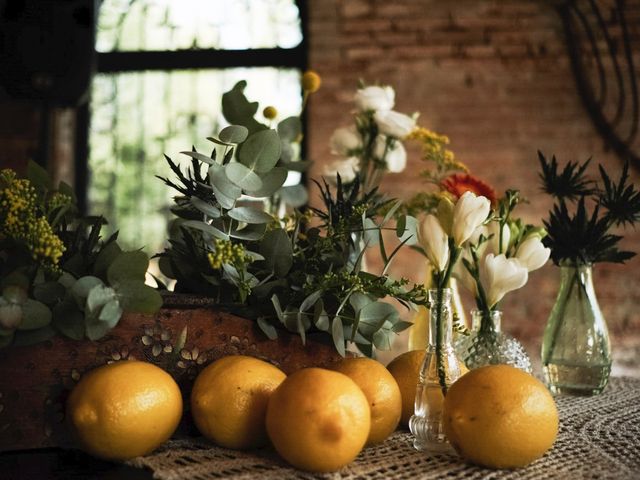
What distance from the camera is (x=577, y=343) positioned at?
0.95 meters

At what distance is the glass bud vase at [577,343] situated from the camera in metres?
0.95

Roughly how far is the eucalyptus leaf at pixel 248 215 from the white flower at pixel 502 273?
29cm

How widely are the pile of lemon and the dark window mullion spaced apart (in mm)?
2922

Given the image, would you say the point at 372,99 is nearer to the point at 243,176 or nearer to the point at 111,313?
the point at 243,176

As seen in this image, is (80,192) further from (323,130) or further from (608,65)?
(608,65)

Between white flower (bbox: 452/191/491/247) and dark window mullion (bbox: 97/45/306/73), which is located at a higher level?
dark window mullion (bbox: 97/45/306/73)

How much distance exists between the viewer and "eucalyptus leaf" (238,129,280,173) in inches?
28.2

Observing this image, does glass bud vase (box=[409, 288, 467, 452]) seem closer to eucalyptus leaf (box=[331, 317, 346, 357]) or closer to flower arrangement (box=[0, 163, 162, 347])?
eucalyptus leaf (box=[331, 317, 346, 357])

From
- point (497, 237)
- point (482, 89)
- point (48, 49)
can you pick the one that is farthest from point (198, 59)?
point (497, 237)

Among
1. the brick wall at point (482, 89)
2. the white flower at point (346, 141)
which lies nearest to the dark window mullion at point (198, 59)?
the brick wall at point (482, 89)

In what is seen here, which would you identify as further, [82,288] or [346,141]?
[346,141]

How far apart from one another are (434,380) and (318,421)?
0.53 ft

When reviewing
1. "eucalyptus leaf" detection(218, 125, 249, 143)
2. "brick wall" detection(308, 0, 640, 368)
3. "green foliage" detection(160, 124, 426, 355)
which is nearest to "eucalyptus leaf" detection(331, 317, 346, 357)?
"green foliage" detection(160, 124, 426, 355)

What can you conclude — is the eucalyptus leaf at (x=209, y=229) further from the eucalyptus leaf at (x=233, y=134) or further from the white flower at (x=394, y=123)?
the white flower at (x=394, y=123)
